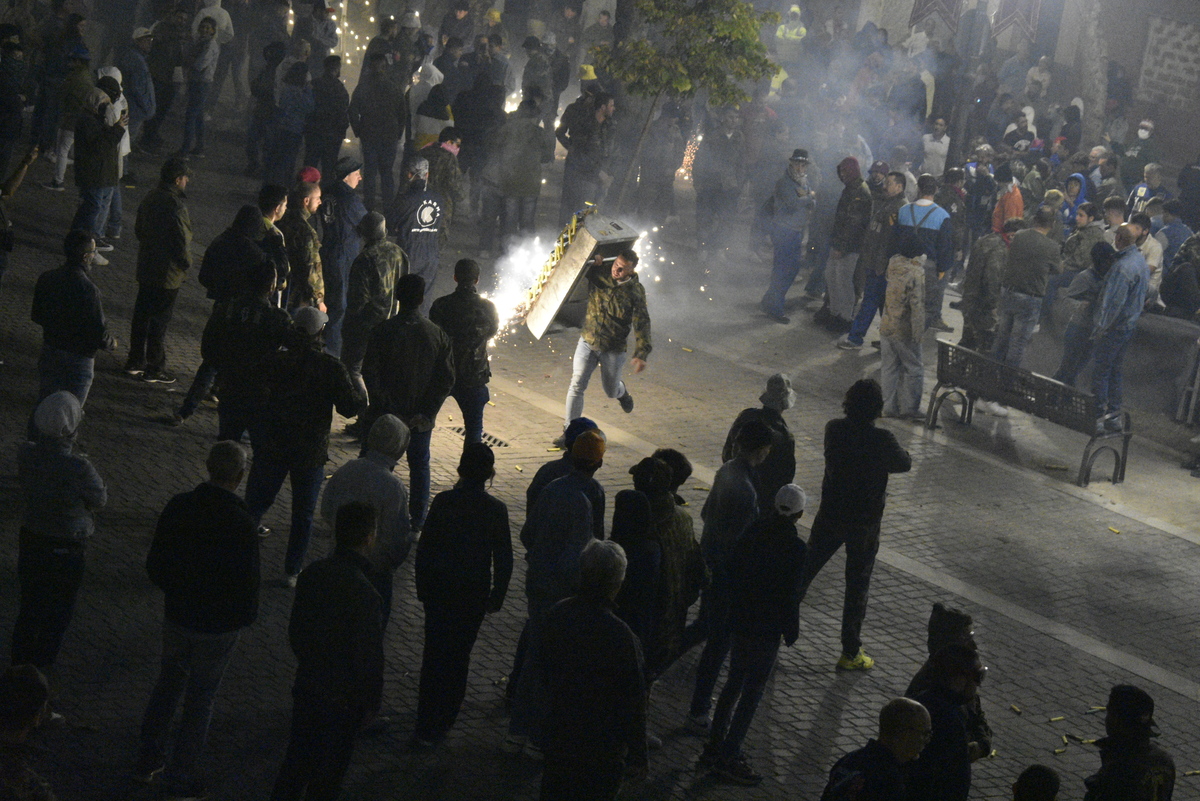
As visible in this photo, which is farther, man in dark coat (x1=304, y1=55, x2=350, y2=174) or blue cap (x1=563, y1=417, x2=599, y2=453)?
man in dark coat (x1=304, y1=55, x2=350, y2=174)

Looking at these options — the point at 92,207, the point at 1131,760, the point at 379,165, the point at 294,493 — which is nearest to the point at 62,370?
the point at 294,493

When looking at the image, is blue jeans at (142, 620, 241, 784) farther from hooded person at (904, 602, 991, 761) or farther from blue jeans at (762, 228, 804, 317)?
blue jeans at (762, 228, 804, 317)

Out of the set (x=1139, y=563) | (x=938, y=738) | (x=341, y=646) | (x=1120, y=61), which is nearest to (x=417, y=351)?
(x=341, y=646)

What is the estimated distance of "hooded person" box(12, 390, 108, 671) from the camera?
6180mm

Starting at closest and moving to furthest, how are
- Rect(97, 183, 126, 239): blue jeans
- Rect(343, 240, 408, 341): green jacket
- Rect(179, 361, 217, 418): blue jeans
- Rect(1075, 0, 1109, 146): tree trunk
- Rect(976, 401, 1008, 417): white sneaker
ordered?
1. Rect(179, 361, 217, 418): blue jeans
2. Rect(343, 240, 408, 341): green jacket
3. Rect(97, 183, 126, 239): blue jeans
4. Rect(976, 401, 1008, 417): white sneaker
5. Rect(1075, 0, 1109, 146): tree trunk

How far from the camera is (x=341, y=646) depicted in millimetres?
5469

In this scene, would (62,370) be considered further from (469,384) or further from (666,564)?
(666,564)

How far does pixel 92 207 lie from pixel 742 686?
8.85 m

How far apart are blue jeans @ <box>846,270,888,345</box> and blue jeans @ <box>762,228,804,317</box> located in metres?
1.10

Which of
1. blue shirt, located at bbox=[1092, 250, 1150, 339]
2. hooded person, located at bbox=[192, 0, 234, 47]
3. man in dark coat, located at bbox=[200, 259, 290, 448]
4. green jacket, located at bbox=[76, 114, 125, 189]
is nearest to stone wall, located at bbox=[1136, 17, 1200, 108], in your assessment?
blue shirt, located at bbox=[1092, 250, 1150, 339]

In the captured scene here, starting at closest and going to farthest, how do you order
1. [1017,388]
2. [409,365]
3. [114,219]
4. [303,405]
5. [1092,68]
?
1. [303,405]
2. [409,365]
3. [1017,388]
4. [114,219]
5. [1092,68]

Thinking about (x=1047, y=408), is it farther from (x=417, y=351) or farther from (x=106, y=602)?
(x=106, y=602)

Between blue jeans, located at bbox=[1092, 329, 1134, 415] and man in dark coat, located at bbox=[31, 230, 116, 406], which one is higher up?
blue jeans, located at bbox=[1092, 329, 1134, 415]

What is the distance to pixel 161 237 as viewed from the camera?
1051cm
